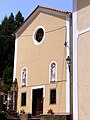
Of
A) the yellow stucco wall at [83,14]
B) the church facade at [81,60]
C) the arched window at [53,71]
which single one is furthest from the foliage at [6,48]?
the yellow stucco wall at [83,14]

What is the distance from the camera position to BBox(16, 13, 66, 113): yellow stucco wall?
78.2 feet

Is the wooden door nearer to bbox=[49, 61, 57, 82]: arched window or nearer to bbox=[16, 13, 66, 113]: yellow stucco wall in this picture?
bbox=[16, 13, 66, 113]: yellow stucco wall

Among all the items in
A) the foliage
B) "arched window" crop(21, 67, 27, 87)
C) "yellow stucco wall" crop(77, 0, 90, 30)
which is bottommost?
"arched window" crop(21, 67, 27, 87)

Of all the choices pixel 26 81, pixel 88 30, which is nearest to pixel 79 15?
pixel 88 30

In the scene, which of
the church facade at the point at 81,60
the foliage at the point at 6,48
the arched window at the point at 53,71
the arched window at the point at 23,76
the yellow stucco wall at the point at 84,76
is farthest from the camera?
the foliage at the point at 6,48

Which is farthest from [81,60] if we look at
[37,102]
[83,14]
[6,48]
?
[6,48]

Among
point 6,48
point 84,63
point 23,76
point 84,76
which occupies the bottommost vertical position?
point 84,76

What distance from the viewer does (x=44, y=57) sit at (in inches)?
1016

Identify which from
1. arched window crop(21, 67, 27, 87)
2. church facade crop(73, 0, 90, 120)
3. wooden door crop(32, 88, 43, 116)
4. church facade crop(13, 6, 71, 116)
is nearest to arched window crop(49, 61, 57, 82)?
church facade crop(13, 6, 71, 116)

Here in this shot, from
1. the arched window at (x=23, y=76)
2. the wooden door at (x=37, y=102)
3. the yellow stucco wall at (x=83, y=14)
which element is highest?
the yellow stucco wall at (x=83, y=14)

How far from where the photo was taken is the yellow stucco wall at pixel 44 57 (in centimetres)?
2384

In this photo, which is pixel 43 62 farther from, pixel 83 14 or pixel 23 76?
pixel 83 14

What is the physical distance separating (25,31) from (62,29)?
5057 millimetres

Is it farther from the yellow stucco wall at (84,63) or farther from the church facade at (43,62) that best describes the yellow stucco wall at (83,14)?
the church facade at (43,62)
